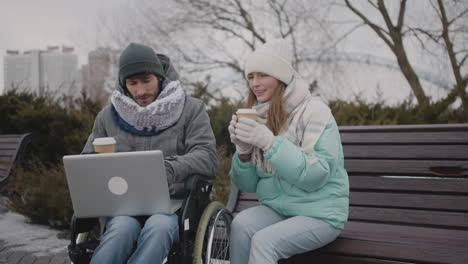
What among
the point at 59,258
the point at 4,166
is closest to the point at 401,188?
the point at 59,258

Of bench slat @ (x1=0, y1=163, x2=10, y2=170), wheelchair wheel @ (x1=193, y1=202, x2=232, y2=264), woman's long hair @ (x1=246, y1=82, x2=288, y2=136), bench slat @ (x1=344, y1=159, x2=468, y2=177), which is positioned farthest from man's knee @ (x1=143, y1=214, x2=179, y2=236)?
bench slat @ (x1=0, y1=163, x2=10, y2=170)

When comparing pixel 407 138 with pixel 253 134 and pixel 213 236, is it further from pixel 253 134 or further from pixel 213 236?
pixel 213 236

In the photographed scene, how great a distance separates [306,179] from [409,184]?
1.03 m

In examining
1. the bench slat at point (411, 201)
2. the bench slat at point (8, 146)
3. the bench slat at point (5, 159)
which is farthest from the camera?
the bench slat at point (8, 146)

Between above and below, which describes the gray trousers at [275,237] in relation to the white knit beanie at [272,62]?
below

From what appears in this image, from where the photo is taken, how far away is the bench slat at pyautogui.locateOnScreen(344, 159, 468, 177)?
312cm

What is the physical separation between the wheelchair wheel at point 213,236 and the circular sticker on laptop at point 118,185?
0.46m

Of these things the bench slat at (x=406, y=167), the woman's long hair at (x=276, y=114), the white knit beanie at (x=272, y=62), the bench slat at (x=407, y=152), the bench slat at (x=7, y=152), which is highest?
the white knit beanie at (x=272, y=62)

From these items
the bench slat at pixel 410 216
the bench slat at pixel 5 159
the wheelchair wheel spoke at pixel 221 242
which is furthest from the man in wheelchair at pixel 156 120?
the bench slat at pixel 5 159

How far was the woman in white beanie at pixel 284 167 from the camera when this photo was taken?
2461 mm

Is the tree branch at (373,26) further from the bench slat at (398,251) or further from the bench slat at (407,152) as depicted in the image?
the bench slat at (398,251)

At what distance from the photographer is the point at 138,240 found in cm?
256

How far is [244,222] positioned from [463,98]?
15.7 feet

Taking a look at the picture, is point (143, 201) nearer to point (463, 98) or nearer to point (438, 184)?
point (438, 184)
